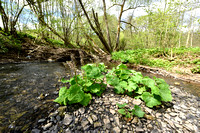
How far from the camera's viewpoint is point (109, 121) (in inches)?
56.5

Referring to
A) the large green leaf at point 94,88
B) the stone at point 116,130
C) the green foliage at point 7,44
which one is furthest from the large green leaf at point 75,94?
the green foliage at point 7,44

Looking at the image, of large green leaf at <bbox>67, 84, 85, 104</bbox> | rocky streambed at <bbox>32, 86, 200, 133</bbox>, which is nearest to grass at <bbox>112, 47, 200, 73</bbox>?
rocky streambed at <bbox>32, 86, 200, 133</bbox>

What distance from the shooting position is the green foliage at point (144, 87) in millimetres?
1761

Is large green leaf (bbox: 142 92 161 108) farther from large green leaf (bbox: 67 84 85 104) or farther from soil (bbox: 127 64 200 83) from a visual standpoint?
soil (bbox: 127 64 200 83)

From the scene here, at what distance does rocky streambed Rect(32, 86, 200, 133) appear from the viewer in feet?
4.28

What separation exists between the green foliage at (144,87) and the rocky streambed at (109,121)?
0.75ft

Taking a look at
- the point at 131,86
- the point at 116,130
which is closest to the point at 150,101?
the point at 131,86

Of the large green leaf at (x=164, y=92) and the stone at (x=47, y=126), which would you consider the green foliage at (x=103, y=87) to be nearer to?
the large green leaf at (x=164, y=92)

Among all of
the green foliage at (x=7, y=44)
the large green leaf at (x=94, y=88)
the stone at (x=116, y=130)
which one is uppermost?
the green foliage at (x=7, y=44)

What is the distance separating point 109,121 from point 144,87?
1179 mm

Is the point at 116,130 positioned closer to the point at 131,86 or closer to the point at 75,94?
the point at 75,94

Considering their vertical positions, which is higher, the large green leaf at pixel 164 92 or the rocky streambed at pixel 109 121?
the large green leaf at pixel 164 92

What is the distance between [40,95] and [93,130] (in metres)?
1.60

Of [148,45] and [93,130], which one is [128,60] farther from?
[148,45]
